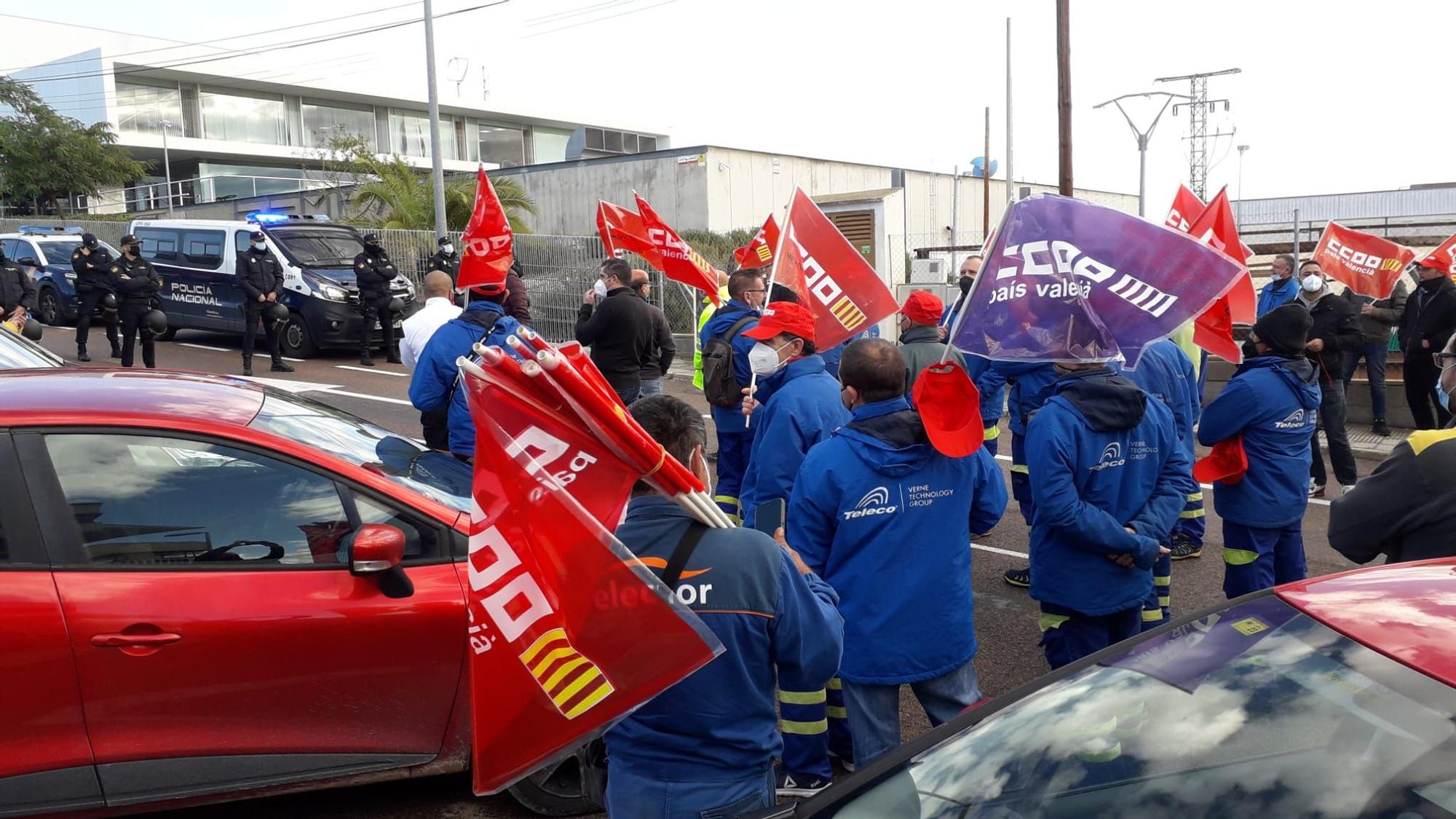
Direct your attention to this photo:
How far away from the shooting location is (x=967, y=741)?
7.18 ft

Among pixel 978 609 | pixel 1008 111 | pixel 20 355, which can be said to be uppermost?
pixel 1008 111

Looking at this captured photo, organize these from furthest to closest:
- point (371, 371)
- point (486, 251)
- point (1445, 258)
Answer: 1. point (371, 371)
2. point (1445, 258)
3. point (486, 251)

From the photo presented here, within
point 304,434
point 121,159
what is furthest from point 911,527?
point 121,159

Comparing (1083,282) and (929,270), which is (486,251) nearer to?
(1083,282)

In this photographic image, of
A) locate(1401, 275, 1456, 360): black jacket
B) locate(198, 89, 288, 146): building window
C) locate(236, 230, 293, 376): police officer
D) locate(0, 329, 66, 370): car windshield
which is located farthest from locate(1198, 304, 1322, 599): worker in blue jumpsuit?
locate(198, 89, 288, 146): building window

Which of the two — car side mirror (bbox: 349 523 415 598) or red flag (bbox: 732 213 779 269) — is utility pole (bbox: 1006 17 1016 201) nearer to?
red flag (bbox: 732 213 779 269)

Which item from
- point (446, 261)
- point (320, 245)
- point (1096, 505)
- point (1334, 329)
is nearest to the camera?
point (1096, 505)

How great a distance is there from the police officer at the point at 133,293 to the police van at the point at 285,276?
5.05ft

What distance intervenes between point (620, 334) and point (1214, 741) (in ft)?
21.6

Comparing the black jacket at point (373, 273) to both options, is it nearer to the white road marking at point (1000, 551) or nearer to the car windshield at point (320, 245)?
the car windshield at point (320, 245)

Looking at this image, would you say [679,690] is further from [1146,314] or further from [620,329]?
[620,329]

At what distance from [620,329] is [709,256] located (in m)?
16.8

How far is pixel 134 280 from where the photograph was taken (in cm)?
1375

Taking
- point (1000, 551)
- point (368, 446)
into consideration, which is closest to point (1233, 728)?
point (368, 446)
